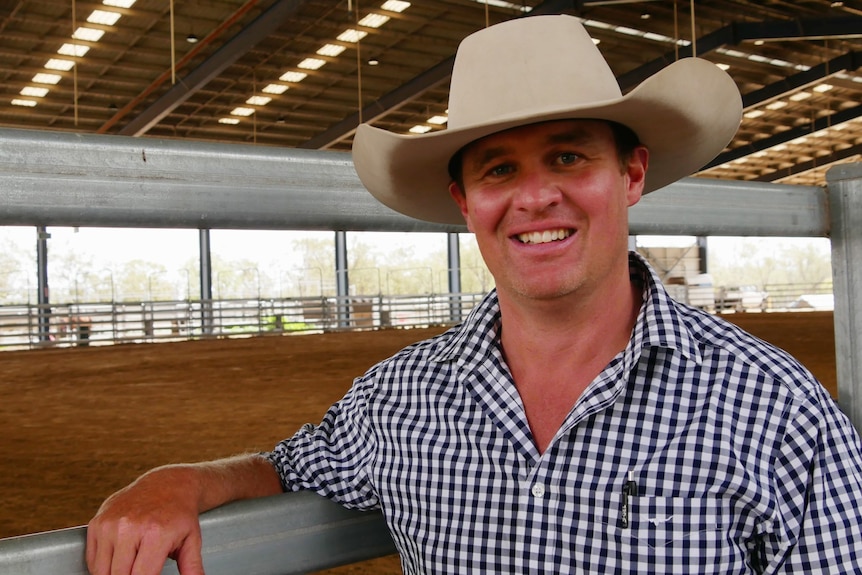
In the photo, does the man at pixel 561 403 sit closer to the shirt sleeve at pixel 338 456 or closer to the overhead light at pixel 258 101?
the shirt sleeve at pixel 338 456

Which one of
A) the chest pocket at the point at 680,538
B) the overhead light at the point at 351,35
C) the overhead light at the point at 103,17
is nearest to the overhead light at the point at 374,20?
the overhead light at the point at 351,35

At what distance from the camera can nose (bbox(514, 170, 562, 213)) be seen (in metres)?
1.21

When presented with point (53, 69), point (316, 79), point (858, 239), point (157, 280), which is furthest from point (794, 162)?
point (858, 239)

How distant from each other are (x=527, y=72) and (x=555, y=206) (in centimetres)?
20

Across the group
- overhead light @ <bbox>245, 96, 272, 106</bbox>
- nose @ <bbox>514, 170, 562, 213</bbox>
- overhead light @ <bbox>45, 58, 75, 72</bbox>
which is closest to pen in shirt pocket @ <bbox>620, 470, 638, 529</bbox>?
nose @ <bbox>514, 170, 562, 213</bbox>

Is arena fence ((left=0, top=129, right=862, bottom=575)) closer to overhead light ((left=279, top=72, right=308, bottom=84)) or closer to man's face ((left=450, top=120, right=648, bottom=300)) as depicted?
man's face ((left=450, top=120, right=648, bottom=300))

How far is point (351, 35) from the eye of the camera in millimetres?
12398

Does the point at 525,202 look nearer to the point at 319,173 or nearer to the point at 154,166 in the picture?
the point at 319,173

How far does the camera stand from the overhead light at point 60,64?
484 inches

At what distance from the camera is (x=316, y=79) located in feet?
46.9

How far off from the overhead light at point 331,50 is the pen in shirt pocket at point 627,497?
1240cm

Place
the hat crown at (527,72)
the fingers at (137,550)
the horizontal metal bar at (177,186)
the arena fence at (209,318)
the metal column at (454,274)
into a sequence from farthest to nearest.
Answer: the metal column at (454,274), the arena fence at (209,318), the hat crown at (527,72), the fingers at (137,550), the horizontal metal bar at (177,186)

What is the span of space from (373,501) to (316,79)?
13.7 metres

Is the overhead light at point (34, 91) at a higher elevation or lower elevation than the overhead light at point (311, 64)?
lower
